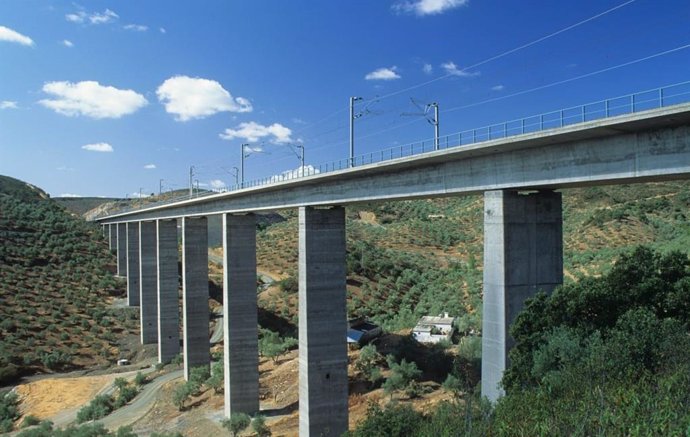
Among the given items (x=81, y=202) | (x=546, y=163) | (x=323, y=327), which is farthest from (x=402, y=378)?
(x=81, y=202)

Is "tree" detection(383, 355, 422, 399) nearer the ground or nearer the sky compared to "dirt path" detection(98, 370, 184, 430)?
nearer the sky

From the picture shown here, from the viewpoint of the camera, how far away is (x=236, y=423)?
82.5 ft

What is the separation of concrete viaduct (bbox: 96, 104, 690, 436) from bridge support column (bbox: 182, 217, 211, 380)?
70 millimetres

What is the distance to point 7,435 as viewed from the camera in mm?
28688

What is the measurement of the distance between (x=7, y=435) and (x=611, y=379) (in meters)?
31.4

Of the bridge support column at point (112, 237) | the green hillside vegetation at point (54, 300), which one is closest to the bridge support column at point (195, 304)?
the green hillside vegetation at point (54, 300)

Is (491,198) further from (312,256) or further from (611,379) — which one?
(312,256)

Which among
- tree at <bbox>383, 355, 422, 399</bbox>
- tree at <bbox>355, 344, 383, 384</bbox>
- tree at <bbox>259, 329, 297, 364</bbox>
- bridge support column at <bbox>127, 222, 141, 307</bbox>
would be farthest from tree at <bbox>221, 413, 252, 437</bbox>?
bridge support column at <bbox>127, 222, 141, 307</bbox>

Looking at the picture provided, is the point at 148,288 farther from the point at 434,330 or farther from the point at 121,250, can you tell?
the point at 434,330

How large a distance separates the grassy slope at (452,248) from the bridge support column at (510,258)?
2173 centimetres

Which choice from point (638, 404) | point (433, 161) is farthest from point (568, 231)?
point (638, 404)

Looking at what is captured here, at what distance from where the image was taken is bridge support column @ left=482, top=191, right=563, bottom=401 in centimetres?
1402

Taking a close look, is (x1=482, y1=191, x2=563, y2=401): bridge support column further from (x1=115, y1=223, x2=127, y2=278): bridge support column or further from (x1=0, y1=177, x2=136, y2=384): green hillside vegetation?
(x1=115, y1=223, x2=127, y2=278): bridge support column

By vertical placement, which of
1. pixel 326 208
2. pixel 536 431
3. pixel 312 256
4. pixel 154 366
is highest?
pixel 326 208
